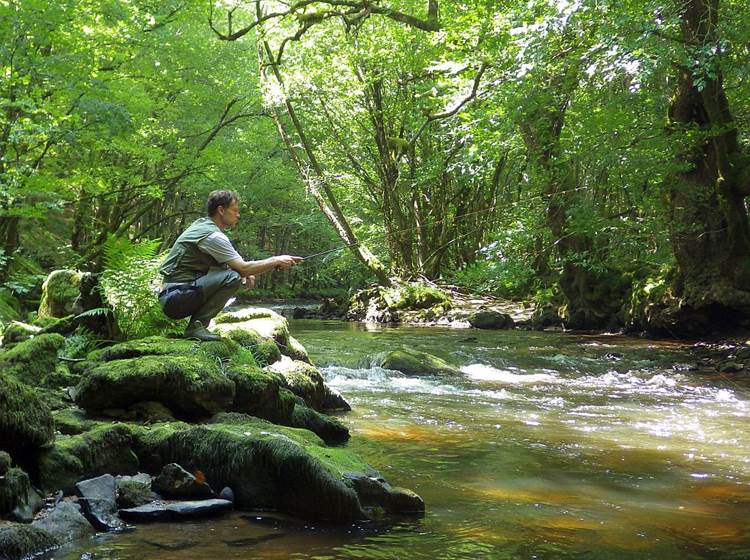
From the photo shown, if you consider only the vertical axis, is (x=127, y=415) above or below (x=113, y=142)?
below

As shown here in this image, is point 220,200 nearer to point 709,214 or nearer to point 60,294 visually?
point 60,294

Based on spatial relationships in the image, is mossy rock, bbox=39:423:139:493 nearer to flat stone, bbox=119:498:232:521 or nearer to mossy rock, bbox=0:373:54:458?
mossy rock, bbox=0:373:54:458

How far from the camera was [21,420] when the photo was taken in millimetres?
3508

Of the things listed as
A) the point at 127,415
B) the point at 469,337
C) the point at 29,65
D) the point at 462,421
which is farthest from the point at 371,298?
the point at 127,415

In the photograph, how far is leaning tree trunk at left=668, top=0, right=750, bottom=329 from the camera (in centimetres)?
1320

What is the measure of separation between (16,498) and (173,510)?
0.73 m

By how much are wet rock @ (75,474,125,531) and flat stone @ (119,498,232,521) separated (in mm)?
74

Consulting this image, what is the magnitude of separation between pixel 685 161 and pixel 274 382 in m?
10.9

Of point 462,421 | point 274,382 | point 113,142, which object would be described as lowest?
point 462,421

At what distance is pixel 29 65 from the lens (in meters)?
10.9

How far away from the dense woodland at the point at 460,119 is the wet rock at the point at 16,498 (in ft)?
13.1

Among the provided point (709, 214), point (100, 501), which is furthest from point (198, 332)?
point (709, 214)

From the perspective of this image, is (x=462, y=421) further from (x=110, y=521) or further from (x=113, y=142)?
(x=113, y=142)

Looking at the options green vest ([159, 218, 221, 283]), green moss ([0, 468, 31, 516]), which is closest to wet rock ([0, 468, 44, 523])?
green moss ([0, 468, 31, 516])
